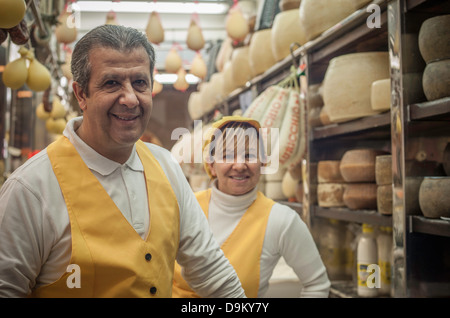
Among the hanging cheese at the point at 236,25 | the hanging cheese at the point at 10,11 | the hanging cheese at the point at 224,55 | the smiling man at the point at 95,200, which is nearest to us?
the smiling man at the point at 95,200

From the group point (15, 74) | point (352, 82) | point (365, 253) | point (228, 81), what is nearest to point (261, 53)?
point (228, 81)

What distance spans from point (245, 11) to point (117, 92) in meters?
1.91

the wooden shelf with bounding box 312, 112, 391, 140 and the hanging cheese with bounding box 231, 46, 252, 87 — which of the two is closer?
the wooden shelf with bounding box 312, 112, 391, 140

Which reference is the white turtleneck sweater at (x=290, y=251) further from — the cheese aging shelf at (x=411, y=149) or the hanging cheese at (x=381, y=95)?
A: the hanging cheese at (x=381, y=95)

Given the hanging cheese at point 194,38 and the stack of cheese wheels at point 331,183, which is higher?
the hanging cheese at point 194,38

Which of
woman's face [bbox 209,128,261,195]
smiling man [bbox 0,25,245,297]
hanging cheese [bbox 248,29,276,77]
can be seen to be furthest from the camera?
hanging cheese [bbox 248,29,276,77]

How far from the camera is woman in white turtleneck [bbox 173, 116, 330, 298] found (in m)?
0.80

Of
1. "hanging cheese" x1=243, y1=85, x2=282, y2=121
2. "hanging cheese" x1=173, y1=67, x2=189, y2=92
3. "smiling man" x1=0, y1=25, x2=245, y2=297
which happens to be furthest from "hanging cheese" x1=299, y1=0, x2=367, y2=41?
"smiling man" x1=0, y1=25, x2=245, y2=297

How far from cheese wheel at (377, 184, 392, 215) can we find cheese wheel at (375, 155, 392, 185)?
1 cm

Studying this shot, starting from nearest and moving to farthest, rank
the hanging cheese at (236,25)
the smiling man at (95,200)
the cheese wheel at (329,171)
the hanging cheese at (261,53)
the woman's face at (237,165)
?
the smiling man at (95,200) < the woman's face at (237,165) < the cheese wheel at (329,171) < the hanging cheese at (261,53) < the hanging cheese at (236,25)

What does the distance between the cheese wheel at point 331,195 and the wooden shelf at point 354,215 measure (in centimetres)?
2

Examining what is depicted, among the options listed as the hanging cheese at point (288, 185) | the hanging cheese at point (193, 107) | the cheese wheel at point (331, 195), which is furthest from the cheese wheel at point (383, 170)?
the hanging cheese at point (193, 107)

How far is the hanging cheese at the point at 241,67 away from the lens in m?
2.15

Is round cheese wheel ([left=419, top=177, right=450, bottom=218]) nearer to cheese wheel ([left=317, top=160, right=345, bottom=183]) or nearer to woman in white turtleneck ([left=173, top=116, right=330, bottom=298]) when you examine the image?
woman in white turtleneck ([left=173, top=116, right=330, bottom=298])
